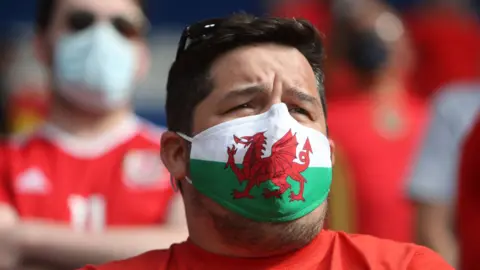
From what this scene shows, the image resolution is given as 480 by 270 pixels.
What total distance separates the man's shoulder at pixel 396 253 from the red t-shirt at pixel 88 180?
1.15 metres

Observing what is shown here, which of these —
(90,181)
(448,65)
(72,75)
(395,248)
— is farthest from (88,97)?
(448,65)

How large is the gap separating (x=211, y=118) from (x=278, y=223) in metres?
0.37

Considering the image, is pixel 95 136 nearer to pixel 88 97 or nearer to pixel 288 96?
pixel 88 97

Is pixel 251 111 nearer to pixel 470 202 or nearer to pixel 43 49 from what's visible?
pixel 470 202

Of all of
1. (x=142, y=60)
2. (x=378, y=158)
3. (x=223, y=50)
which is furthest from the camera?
(x=378, y=158)

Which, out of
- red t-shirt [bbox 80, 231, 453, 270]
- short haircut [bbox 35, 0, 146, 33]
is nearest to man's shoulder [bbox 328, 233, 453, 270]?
red t-shirt [bbox 80, 231, 453, 270]

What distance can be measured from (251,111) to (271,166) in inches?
8.0

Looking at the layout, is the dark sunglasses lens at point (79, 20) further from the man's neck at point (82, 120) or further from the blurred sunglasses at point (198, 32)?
the blurred sunglasses at point (198, 32)

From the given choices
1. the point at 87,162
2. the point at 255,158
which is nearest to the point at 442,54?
the point at 87,162

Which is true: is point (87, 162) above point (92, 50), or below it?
below

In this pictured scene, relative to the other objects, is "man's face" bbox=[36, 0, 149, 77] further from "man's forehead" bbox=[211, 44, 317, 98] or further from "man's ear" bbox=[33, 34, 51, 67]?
"man's forehead" bbox=[211, 44, 317, 98]

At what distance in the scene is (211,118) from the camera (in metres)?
2.82

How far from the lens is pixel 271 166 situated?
104 inches

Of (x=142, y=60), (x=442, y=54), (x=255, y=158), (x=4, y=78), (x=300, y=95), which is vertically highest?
(x=300, y=95)
